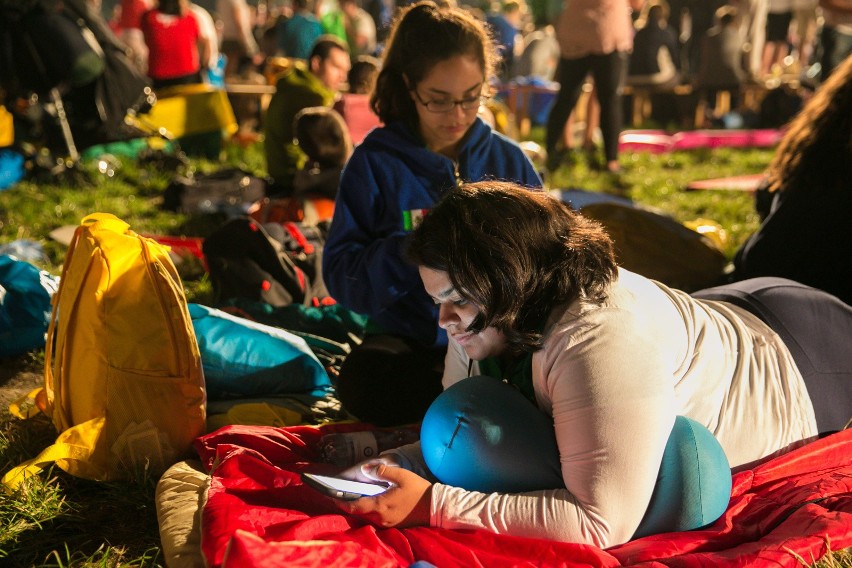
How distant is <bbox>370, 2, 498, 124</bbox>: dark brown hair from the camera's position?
9.45ft

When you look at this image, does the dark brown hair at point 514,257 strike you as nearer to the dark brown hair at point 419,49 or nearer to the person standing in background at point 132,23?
the dark brown hair at point 419,49

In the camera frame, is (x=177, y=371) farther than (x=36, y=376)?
No

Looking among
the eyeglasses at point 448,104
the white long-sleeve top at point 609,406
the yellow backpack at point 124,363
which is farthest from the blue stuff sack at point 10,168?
the white long-sleeve top at point 609,406

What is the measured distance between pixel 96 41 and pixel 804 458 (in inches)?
228

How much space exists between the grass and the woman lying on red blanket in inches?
16.2

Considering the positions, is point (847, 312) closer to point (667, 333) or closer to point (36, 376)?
point (667, 333)

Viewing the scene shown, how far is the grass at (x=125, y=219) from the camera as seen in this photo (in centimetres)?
232

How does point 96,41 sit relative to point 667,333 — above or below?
above

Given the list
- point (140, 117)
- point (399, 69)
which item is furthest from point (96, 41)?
point (399, 69)

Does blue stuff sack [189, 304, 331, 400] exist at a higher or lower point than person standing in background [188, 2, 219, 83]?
lower

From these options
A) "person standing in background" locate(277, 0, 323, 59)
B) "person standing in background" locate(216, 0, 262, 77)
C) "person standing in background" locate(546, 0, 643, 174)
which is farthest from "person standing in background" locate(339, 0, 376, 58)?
"person standing in background" locate(546, 0, 643, 174)

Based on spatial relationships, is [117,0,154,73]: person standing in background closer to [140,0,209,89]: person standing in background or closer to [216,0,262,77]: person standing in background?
[216,0,262,77]: person standing in background

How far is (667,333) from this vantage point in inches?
82.7

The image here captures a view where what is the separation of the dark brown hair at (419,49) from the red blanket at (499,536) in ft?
4.28
